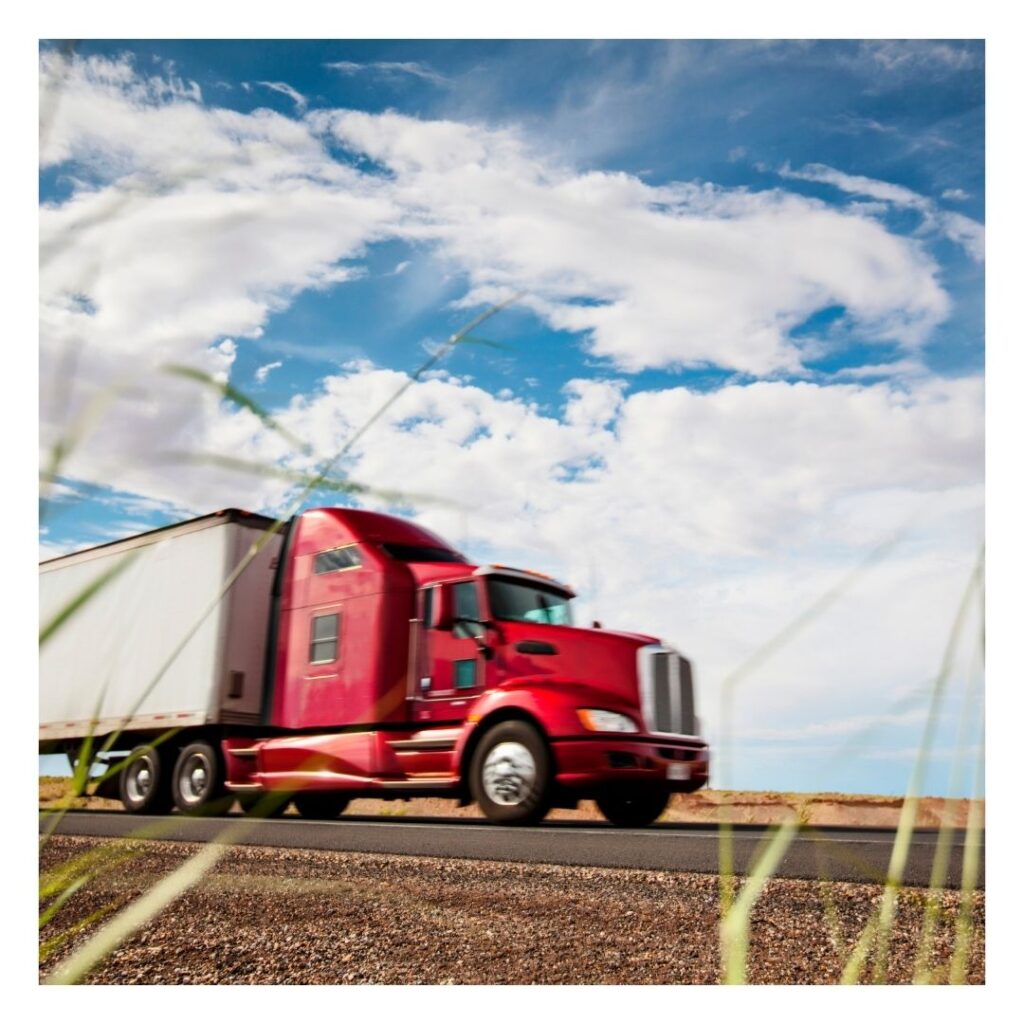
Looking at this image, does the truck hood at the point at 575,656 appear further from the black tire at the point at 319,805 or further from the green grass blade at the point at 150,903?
the green grass blade at the point at 150,903

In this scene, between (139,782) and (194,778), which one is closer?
(194,778)

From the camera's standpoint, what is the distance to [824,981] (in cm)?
341

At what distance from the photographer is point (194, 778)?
12.5 metres

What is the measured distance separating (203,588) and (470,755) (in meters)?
4.26

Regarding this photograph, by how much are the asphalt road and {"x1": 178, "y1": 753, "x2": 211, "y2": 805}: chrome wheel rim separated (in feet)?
9.23

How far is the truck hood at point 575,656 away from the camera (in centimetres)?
965

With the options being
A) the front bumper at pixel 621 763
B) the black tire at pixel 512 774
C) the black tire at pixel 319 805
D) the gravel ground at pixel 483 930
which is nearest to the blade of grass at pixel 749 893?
the gravel ground at pixel 483 930

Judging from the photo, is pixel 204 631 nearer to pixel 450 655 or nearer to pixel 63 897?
pixel 450 655

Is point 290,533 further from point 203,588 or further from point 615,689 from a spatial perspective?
point 615,689

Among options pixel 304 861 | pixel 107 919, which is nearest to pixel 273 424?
pixel 107 919

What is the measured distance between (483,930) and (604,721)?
5285 millimetres

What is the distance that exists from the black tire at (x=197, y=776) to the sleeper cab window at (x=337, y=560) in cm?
251

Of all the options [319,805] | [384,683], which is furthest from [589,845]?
[319,805]

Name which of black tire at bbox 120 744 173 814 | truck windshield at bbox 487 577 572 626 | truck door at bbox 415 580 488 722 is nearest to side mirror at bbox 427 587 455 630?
truck door at bbox 415 580 488 722
